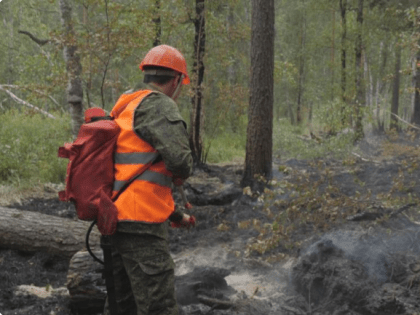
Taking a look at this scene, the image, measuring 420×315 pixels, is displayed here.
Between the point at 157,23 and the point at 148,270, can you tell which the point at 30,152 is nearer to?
the point at 157,23

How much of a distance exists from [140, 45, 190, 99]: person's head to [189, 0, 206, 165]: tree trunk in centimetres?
757

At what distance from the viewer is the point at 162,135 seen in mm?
2551

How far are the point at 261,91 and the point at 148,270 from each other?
6373 mm

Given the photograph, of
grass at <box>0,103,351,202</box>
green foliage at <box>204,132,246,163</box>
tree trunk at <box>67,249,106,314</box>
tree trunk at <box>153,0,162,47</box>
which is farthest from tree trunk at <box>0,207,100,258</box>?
green foliage at <box>204,132,246,163</box>

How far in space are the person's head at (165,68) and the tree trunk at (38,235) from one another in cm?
342

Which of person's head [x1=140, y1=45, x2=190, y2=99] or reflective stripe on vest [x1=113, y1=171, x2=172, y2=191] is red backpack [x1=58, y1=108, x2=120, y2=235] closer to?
reflective stripe on vest [x1=113, y1=171, x2=172, y2=191]

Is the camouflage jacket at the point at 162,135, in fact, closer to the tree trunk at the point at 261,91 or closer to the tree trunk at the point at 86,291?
the tree trunk at the point at 86,291

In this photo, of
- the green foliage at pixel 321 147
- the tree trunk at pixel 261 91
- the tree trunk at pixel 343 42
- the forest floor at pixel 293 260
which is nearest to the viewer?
the forest floor at pixel 293 260

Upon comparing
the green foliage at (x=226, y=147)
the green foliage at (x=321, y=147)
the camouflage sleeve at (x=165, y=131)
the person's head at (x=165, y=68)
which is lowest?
the green foliage at (x=226, y=147)

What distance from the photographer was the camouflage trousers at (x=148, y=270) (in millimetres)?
2631

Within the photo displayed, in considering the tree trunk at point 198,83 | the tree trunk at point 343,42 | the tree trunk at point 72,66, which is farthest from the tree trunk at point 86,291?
the tree trunk at point 343,42

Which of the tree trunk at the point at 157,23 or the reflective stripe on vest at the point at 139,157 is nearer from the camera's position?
the reflective stripe on vest at the point at 139,157

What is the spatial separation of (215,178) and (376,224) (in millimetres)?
5173

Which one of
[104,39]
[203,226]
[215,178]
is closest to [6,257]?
[203,226]
